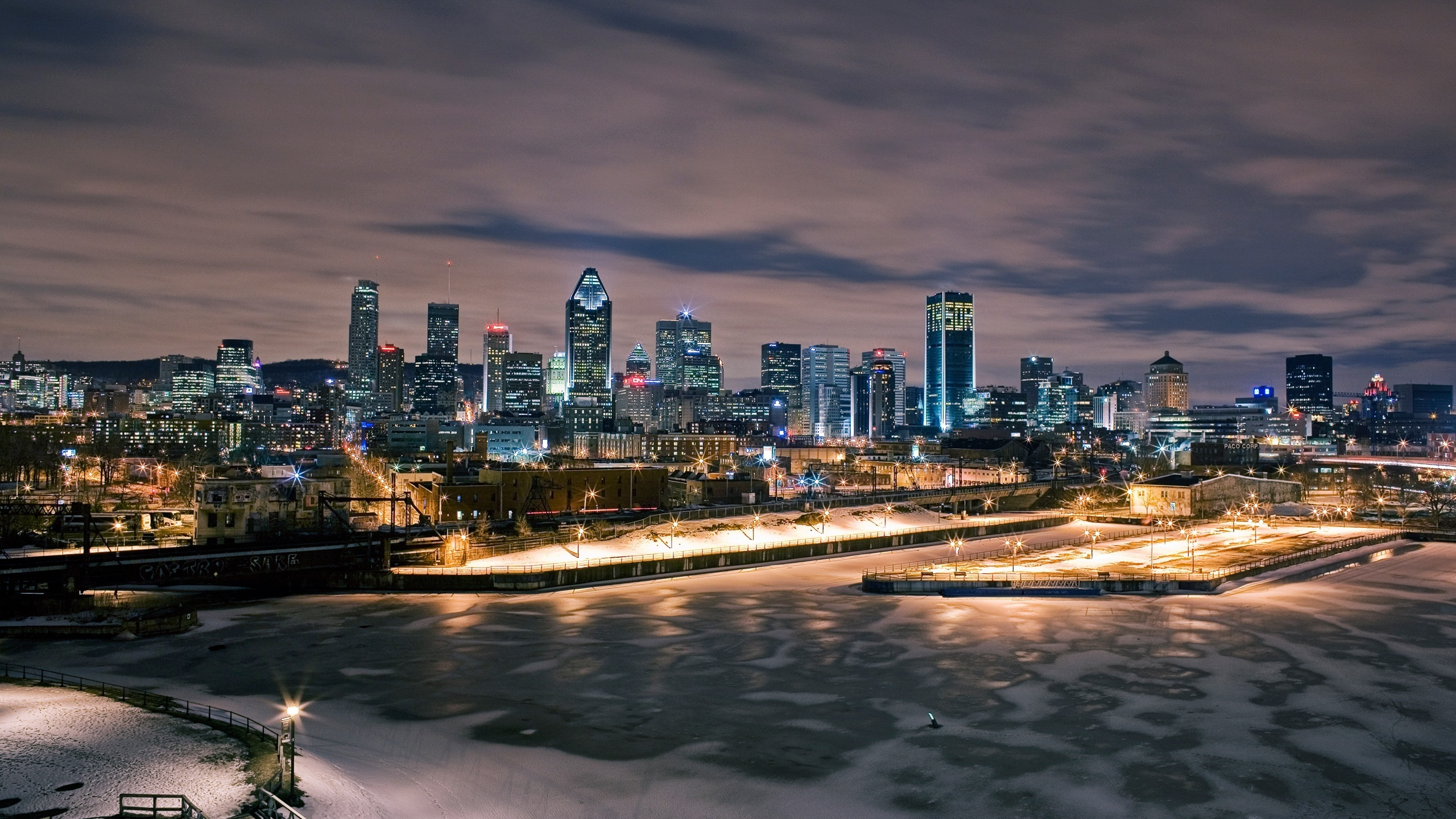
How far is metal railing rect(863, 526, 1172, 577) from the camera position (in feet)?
225

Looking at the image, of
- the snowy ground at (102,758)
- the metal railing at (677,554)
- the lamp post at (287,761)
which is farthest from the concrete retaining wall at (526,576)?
the lamp post at (287,761)

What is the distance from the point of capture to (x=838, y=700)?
35.4m

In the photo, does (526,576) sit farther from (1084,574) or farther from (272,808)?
(1084,574)

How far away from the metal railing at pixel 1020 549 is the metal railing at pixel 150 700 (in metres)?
40.3

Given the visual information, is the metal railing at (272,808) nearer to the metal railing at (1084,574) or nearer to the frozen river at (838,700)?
the frozen river at (838,700)

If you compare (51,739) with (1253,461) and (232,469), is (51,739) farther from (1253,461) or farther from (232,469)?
(1253,461)

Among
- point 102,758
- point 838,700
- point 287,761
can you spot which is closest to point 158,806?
point 287,761

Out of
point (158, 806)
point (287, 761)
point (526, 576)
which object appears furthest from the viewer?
point (526, 576)

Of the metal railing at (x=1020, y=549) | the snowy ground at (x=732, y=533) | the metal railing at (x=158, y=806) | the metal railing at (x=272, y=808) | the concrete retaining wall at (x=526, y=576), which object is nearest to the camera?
the metal railing at (x=158, y=806)

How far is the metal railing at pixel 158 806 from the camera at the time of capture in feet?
70.3

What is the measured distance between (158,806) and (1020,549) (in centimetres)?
6656

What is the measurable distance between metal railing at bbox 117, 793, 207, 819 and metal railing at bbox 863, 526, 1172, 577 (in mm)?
45292

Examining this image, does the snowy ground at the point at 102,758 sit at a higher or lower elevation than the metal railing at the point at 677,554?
Result: lower

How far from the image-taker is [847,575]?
6706 centimetres
